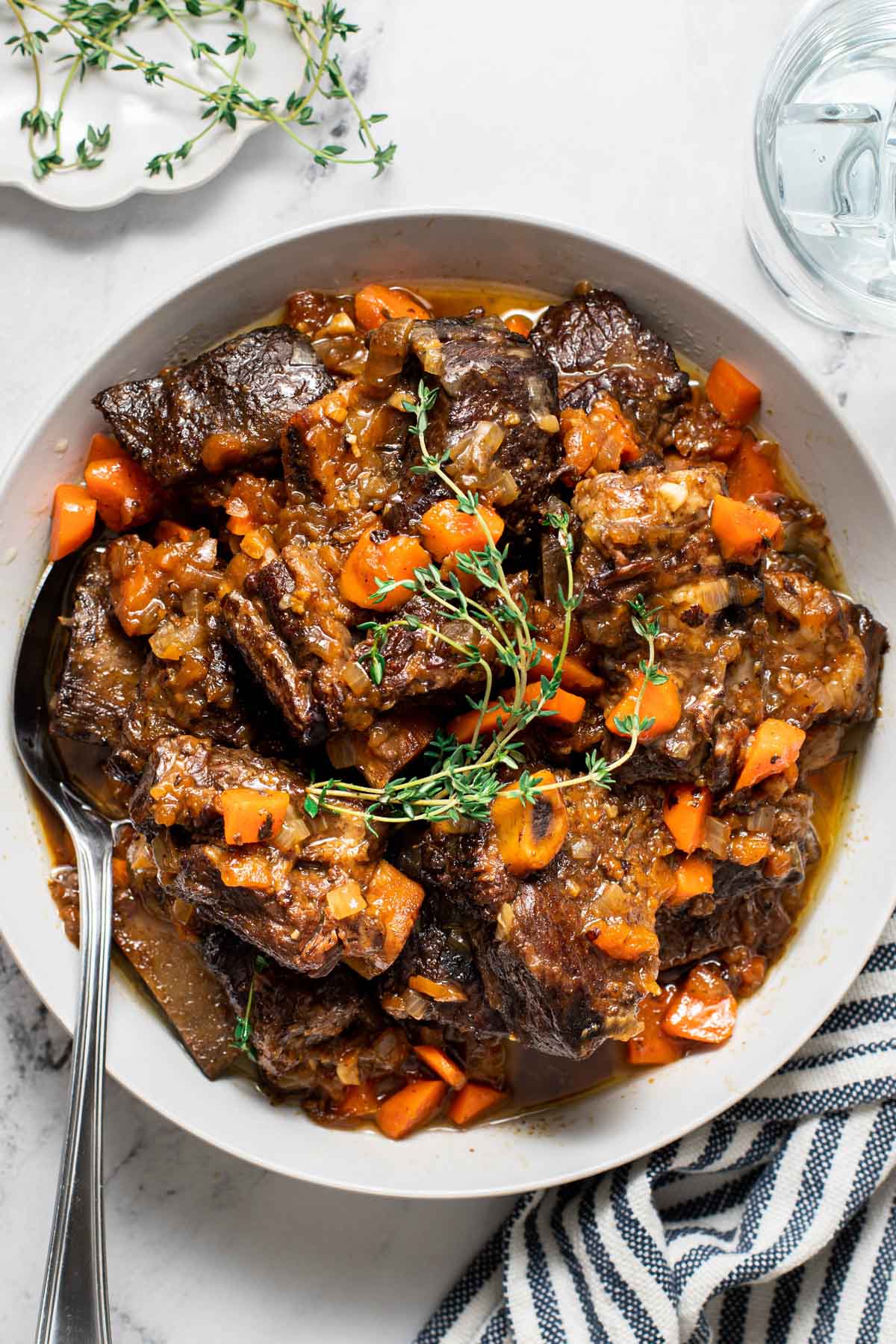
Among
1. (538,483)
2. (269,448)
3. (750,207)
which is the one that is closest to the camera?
(538,483)

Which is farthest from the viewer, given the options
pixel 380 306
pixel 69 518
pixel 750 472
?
pixel 750 472

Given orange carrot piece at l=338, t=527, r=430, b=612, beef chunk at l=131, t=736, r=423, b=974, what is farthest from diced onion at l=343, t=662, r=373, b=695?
beef chunk at l=131, t=736, r=423, b=974

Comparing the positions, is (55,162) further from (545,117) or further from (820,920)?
(820,920)

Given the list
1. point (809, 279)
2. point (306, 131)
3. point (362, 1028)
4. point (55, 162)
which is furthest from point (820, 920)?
point (55, 162)

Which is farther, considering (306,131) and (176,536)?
(306,131)

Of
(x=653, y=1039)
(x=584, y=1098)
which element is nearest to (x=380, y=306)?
(x=653, y=1039)

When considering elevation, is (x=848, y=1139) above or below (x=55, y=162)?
below

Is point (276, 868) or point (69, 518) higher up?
point (69, 518)

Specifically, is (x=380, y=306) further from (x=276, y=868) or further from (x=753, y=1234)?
(x=753, y=1234)
